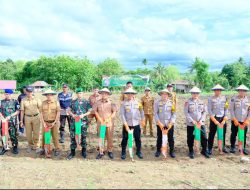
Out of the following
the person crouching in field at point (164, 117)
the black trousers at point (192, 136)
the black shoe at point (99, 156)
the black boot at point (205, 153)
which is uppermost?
the person crouching in field at point (164, 117)

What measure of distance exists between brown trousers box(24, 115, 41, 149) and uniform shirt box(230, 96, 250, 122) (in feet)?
16.6

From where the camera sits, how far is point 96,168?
717 centimetres

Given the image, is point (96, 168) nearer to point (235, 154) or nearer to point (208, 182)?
point (208, 182)

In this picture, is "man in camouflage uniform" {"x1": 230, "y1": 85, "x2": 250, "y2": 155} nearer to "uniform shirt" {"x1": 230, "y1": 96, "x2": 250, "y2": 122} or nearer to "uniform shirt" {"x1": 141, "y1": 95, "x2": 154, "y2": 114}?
"uniform shirt" {"x1": 230, "y1": 96, "x2": 250, "y2": 122}

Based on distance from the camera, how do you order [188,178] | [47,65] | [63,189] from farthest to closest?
[47,65], [188,178], [63,189]

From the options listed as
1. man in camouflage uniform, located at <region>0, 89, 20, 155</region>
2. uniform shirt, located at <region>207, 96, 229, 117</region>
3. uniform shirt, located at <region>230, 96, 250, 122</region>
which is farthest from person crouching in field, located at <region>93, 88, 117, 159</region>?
uniform shirt, located at <region>230, 96, 250, 122</region>

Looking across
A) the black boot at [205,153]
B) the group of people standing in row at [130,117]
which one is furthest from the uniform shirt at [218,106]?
the black boot at [205,153]

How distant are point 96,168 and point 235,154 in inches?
147

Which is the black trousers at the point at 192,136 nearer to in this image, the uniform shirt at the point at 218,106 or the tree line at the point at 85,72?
the uniform shirt at the point at 218,106

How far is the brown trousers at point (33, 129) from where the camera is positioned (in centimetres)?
878

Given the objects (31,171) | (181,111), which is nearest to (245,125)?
(31,171)

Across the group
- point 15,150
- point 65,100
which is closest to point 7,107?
point 15,150

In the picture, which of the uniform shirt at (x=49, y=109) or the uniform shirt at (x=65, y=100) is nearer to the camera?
the uniform shirt at (x=49, y=109)

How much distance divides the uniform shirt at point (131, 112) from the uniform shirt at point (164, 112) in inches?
17.6
